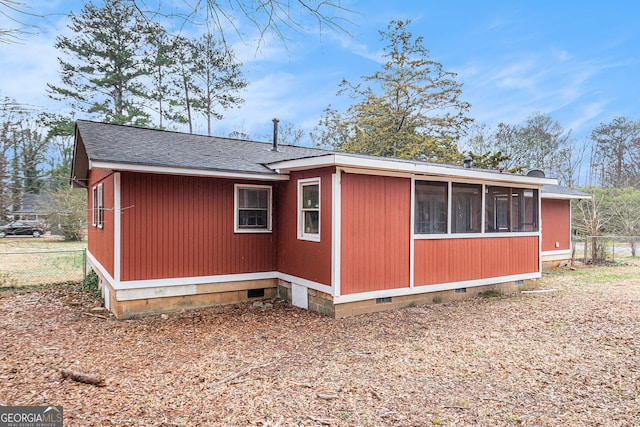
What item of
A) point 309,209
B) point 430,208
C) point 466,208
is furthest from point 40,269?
point 466,208

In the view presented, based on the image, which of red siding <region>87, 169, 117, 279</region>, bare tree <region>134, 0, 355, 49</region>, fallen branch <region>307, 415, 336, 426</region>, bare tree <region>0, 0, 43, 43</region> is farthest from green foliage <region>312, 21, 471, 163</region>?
bare tree <region>0, 0, 43, 43</region>

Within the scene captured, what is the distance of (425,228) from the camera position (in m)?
7.43

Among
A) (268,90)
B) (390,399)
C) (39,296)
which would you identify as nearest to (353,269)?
(390,399)

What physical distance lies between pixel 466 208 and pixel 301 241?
138 inches

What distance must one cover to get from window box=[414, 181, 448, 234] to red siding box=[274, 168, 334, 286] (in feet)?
6.21

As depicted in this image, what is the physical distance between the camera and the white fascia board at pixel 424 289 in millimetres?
6539

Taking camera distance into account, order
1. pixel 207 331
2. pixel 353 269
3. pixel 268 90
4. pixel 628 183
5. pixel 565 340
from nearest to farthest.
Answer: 1. pixel 268 90
2. pixel 565 340
3. pixel 207 331
4. pixel 353 269
5. pixel 628 183

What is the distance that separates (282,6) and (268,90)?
110 centimetres

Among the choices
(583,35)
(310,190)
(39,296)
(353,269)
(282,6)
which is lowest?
(39,296)

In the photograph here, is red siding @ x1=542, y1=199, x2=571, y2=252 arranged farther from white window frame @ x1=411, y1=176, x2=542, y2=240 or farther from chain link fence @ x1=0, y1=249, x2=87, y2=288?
chain link fence @ x1=0, y1=249, x2=87, y2=288

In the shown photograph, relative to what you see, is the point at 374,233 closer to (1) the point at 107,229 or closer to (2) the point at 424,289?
(2) the point at 424,289

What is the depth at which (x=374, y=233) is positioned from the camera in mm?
6812

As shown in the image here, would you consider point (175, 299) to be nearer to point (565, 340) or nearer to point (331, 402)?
point (331, 402)

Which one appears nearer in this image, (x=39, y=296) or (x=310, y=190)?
(x=310, y=190)
